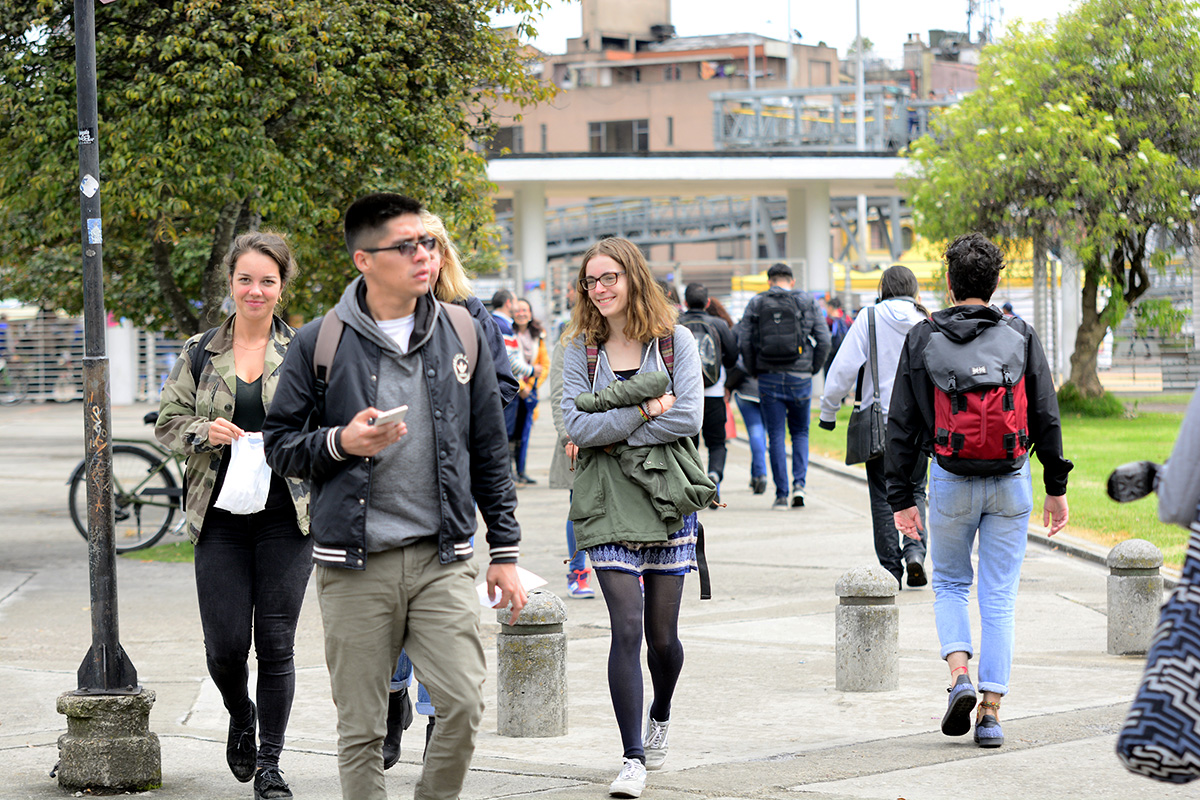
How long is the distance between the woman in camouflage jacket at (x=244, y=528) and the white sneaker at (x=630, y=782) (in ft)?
3.58

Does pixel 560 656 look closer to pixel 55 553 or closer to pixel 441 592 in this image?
pixel 441 592

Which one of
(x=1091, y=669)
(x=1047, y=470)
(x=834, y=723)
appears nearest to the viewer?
(x=1047, y=470)

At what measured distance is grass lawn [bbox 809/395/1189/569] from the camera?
412 inches

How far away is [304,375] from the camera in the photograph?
3789 mm

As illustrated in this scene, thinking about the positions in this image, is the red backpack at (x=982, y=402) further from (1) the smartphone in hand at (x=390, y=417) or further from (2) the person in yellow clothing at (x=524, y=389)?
(2) the person in yellow clothing at (x=524, y=389)

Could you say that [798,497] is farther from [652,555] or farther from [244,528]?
[244,528]

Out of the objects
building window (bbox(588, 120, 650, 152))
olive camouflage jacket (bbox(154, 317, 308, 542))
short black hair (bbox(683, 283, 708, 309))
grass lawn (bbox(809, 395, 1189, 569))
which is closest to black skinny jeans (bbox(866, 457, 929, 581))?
grass lawn (bbox(809, 395, 1189, 569))

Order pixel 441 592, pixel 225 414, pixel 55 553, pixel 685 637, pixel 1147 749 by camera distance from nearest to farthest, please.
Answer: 1. pixel 1147 749
2. pixel 441 592
3. pixel 225 414
4. pixel 685 637
5. pixel 55 553

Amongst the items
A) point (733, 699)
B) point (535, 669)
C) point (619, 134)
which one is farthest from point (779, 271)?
point (619, 134)

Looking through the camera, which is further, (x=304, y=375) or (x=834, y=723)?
(x=834, y=723)

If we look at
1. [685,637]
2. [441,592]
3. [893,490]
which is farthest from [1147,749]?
[685,637]

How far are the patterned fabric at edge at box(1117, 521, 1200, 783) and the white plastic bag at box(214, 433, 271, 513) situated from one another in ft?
9.44

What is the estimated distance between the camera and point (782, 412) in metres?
12.5

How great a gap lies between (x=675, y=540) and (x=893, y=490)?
101 cm
